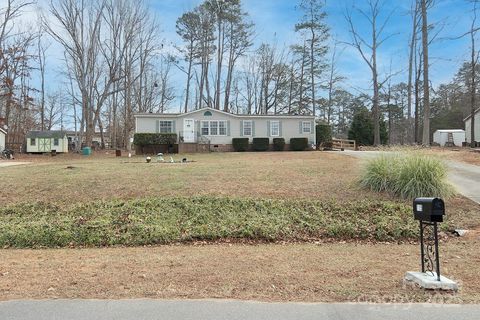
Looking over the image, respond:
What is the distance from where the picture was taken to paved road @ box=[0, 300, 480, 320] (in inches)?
146

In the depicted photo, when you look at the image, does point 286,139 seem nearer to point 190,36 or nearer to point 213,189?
point 190,36

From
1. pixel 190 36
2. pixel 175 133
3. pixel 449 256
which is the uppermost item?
pixel 190 36

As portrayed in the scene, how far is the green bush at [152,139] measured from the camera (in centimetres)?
3086

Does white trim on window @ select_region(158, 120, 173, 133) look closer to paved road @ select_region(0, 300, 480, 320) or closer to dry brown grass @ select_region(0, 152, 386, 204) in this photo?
dry brown grass @ select_region(0, 152, 386, 204)

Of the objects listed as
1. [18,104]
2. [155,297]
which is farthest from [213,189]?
[18,104]

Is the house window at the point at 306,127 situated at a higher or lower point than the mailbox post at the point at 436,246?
higher

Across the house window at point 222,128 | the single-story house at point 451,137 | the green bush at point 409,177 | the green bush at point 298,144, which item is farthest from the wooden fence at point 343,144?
the green bush at point 409,177

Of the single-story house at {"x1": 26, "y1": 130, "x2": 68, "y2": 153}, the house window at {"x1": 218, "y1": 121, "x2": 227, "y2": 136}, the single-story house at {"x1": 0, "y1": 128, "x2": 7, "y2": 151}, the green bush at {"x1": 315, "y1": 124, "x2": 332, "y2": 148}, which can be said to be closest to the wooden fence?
the green bush at {"x1": 315, "y1": 124, "x2": 332, "y2": 148}

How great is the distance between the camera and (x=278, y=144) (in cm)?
3397

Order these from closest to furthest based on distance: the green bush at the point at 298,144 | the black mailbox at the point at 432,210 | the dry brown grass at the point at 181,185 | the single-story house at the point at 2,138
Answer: the black mailbox at the point at 432,210, the dry brown grass at the point at 181,185, the green bush at the point at 298,144, the single-story house at the point at 2,138

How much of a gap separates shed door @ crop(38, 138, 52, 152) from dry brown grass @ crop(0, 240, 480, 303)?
34.7 meters

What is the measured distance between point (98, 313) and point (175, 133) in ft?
96.0

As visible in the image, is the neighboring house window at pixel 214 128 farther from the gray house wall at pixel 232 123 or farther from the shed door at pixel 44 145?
the shed door at pixel 44 145

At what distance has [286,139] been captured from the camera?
114 ft
